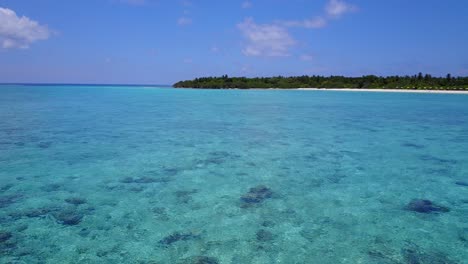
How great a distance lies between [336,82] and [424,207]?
113273 mm

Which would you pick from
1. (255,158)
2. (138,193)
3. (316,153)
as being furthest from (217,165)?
(316,153)

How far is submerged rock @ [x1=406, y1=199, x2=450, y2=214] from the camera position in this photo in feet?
26.7

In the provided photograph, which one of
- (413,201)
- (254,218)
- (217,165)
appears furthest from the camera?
(217,165)

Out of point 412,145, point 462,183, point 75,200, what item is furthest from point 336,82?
point 75,200

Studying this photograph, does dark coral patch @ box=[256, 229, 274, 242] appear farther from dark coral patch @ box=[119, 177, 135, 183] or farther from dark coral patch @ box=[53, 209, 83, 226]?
dark coral patch @ box=[119, 177, 135, 183]

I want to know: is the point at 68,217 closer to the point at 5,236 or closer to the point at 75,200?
the point at 75,200

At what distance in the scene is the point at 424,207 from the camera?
8375 mm

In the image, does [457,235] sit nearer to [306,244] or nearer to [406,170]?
[306,244]

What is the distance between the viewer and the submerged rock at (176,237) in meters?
6.36

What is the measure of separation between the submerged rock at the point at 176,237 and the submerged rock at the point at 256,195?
6.44 ft

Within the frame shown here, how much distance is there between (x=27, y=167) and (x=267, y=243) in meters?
9.32

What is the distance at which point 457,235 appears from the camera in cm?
681

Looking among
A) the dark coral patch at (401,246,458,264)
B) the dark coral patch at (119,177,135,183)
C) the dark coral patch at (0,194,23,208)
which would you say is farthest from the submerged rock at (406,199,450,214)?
the dark coral patch at (0,194,23,208)

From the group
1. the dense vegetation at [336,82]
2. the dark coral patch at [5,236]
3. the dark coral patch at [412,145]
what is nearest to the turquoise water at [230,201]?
the dark coral patch at [5,236]
